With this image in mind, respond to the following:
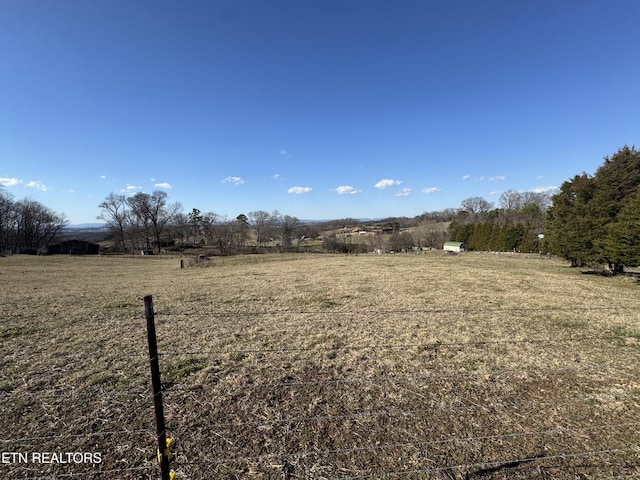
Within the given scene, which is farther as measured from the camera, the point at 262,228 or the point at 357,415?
the point at 262,228

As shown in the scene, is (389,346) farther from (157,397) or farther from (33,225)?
(33,225)

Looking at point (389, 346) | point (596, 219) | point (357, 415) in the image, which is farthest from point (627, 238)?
point (357, 415)

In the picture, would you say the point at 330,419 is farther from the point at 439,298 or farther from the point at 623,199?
the point at 623,199

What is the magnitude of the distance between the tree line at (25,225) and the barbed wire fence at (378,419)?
58.0m

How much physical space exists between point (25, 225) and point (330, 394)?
71.9m

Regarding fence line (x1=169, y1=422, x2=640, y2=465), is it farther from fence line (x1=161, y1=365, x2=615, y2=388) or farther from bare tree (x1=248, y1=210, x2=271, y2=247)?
bare tree (x1=248, y1=210, x2=271, y2=247)

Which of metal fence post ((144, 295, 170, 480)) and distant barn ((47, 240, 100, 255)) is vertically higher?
distant barn ((47, 240, 100, 255))

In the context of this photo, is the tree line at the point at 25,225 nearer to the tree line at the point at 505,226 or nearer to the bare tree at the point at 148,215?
the bare tree at the point at 148,215

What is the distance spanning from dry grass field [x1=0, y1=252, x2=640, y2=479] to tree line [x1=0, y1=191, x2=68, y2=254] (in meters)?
55.6

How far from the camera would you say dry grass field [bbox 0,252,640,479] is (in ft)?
8.76

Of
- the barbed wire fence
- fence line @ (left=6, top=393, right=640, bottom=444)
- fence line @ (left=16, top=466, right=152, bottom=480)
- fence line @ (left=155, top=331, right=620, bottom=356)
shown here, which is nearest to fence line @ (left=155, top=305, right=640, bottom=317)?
fence line @ (left=155, top=331, right=620, bottom=356)

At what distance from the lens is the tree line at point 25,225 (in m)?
47.4

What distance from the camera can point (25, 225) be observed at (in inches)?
2013

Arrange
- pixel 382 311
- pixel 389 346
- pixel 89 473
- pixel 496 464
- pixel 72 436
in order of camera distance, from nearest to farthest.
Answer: pixel 89 473 → pixel 496 464 → pixel 72 436 → pixel 389 346 → pixel 382 311
